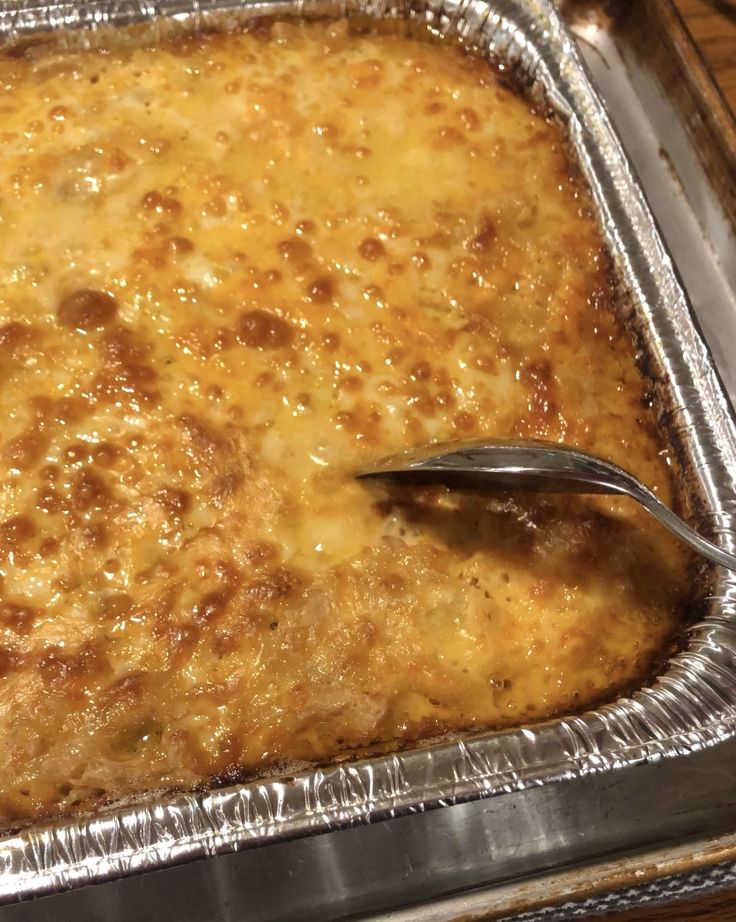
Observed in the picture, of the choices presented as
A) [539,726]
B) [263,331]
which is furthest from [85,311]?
[539,726]

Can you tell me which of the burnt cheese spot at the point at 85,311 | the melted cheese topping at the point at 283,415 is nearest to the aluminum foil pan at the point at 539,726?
the melted cheese topping at the point at 283,415

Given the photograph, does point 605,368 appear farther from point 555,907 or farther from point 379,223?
point 555,907

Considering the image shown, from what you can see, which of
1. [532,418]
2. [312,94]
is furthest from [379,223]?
[532,418]

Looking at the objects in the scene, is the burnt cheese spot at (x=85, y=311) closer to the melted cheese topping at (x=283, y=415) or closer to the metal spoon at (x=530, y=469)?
the melted cheese topping at (x=283, y=415)

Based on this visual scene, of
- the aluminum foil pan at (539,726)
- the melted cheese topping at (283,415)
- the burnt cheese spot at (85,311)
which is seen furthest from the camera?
the burnt cheese spot at (85,311)

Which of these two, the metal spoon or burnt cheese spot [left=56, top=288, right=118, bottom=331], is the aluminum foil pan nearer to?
the metal spoon

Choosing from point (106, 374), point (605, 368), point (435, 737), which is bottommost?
point (435, 737)

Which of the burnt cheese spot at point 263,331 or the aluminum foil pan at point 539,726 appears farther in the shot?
the burnt cheese spot at point 263,331

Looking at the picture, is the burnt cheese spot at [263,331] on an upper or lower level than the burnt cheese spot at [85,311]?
upper
